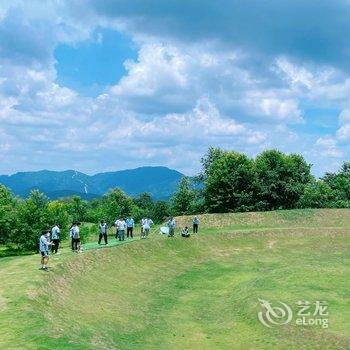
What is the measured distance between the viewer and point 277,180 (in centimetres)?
9488

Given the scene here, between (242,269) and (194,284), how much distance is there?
782 cm

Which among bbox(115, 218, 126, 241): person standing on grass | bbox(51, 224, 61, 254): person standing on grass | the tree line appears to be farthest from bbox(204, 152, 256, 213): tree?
bbox(51, 224, 61, 254): person standing on grass

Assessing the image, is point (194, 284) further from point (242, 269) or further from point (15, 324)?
point (15, 324)

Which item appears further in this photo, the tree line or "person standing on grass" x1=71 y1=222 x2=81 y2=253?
the tree line

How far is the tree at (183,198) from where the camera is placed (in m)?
110

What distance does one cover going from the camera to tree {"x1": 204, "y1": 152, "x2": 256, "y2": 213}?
90.7 m

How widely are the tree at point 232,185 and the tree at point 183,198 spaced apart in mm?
15882

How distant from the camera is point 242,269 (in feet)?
157

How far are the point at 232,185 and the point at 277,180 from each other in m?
9.99

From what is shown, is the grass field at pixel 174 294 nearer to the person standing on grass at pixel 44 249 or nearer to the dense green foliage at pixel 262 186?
the person standing on grass at pixel 44 249

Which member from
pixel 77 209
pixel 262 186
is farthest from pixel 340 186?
pixel 77 209

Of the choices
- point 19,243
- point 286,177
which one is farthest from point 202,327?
point 286,177

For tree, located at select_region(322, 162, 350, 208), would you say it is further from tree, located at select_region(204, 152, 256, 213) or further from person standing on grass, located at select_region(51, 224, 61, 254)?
person standing on grass, located at select_region(51, 224, 61, 254)

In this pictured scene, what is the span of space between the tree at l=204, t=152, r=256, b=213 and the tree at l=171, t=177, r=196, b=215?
1588 cm
